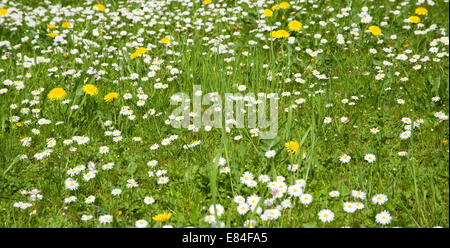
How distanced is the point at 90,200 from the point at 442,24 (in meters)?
5.13

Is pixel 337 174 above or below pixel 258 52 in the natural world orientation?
below

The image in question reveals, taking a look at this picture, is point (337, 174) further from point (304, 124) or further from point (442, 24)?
point (442, 24)

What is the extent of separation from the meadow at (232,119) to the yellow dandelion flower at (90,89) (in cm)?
2

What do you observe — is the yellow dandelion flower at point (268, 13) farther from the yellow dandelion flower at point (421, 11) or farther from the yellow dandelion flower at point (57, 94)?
the yellow dandelion flower at point (57, 94)

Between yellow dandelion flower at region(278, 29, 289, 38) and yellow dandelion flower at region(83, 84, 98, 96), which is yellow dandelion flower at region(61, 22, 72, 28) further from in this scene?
yellow dandelion flower at region(278, 29, 289, 38)

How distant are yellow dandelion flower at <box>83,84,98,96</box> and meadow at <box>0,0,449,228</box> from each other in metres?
0.02

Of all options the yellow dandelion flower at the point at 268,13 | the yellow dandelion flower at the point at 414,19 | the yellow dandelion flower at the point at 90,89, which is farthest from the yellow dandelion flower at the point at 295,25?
the yellow dandelion flower at the point at 90,89

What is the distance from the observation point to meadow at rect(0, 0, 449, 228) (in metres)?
3.03

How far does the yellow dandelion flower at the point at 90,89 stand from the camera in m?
4.37

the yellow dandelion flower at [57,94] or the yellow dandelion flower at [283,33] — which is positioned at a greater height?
the yellow dandelion flower at [283,33]

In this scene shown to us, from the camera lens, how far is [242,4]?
6.71 meters

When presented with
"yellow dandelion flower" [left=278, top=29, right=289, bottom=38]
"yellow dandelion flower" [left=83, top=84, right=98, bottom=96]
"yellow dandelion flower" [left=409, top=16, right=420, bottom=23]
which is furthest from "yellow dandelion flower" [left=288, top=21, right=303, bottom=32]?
"yellow dandelion flower" [left=83, top=84, right=98, bottom=96]
